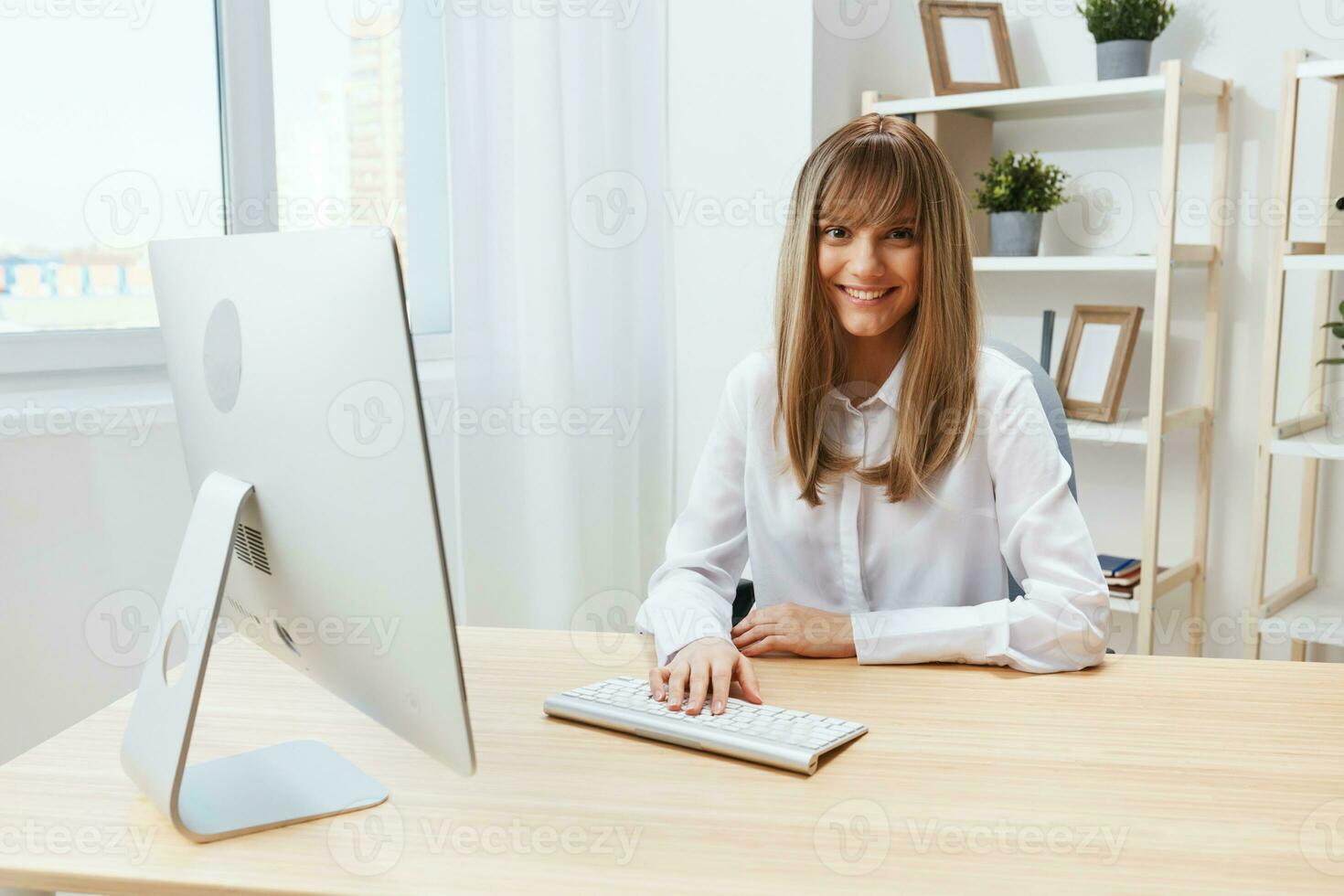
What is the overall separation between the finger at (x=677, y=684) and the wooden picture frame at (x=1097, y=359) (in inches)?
62.3

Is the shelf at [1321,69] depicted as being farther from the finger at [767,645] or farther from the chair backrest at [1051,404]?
the finger at [767,645]

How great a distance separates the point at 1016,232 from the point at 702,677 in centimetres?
172

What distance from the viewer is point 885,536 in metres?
1.55

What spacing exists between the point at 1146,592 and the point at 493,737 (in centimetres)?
175

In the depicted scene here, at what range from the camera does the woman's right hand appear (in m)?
1.13

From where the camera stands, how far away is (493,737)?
3.56 ft

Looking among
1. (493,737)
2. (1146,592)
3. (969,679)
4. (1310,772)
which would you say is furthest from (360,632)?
(1146,592)

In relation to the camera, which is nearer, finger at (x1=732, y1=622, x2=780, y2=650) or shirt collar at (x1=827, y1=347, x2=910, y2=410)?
finger at (x1=732, y1=622, x2=780, y2=650)

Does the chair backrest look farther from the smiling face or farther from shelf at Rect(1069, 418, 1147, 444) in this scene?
shelf at Rect(1069, 418, 1147, 444)

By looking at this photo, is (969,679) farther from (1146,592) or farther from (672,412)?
(672,412)

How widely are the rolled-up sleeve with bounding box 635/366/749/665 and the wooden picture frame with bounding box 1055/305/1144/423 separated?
1.15m

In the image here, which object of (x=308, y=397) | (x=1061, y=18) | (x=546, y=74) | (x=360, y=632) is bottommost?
(x=360, y=632)

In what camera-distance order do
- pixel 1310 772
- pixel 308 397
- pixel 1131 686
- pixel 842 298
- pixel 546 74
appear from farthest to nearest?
pixel 546 74
pixel 842 298
pixel 1131 686
pixel 1310 772
pixel 308 397

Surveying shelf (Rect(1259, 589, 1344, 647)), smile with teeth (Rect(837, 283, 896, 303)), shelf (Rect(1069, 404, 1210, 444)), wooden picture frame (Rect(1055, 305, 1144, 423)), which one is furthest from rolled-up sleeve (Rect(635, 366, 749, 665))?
shelf (Rect(1259, 589, 1344, 647))
